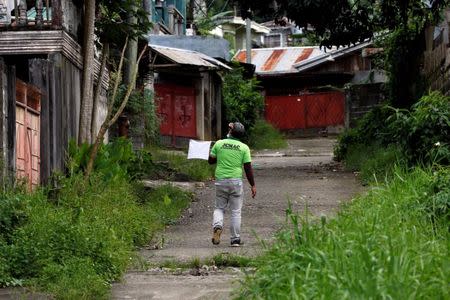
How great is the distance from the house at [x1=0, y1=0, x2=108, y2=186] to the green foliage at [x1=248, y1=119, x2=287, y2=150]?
19044mm

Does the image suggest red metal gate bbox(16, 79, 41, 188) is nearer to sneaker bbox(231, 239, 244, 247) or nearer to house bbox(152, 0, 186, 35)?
sneaker bbox(231, 239, 244, 247)

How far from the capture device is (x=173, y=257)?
12086mm

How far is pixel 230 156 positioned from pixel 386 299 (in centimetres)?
747

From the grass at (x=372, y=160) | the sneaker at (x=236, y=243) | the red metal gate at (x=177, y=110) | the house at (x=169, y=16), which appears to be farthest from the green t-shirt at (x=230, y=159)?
the house at (x=169, y=16)

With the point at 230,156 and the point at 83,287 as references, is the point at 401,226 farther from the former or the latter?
the point at 230,156

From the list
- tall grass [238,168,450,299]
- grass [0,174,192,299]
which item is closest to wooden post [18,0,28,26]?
grass [0,174,192,299]

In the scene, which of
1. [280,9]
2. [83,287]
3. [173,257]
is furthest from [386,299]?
[280,9]

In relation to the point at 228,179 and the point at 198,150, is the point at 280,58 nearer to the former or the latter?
the point at 198,150

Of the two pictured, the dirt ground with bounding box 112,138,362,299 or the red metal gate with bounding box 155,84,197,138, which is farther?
the red metal gate with bounding box 155,84,197,138

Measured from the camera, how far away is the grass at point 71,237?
9.55m

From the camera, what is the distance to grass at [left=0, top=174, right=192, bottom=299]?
9547mm

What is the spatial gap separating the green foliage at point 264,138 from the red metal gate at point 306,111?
13.7 ft

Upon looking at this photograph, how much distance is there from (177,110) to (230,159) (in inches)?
759

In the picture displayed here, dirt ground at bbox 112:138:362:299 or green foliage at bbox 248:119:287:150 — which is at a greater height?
green foliage at bbox 248:119:287:150
